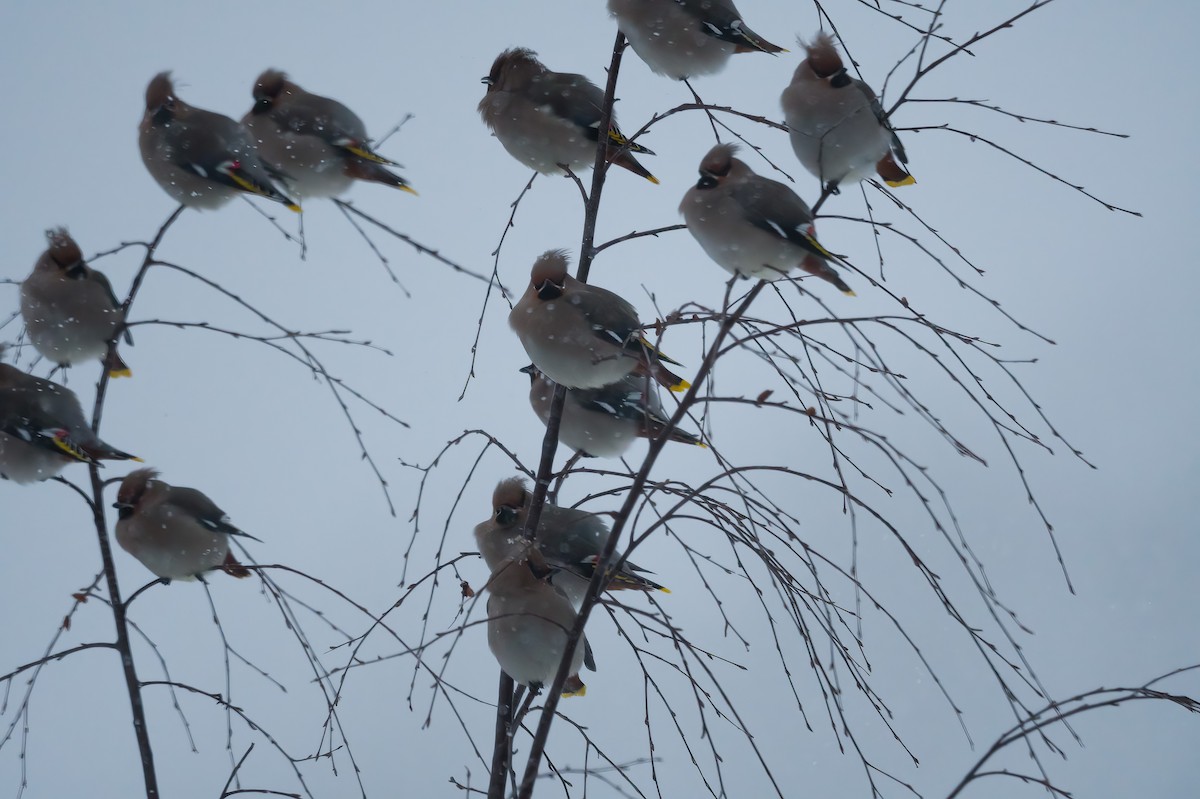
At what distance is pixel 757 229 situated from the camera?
1835 mm

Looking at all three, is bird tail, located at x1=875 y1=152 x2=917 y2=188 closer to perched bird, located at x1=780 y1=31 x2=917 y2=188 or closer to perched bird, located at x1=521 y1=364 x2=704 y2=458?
perched bird, located at x1=780 y1=31 x2=917 y2=188

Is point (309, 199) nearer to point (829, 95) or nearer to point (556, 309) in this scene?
point (556, 309)

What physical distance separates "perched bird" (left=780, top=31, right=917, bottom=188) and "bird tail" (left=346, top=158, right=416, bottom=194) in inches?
A: 34.8

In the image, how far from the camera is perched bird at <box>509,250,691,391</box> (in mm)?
1895

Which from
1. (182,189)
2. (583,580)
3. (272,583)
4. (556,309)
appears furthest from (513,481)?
(182,189)

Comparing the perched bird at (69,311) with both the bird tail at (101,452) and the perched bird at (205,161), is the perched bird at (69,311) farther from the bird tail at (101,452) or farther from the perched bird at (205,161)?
the perched bird at (205,161)

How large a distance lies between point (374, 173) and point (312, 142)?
0.49 feet

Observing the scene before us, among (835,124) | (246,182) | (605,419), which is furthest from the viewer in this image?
(605,419)

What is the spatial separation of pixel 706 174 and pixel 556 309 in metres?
0.42

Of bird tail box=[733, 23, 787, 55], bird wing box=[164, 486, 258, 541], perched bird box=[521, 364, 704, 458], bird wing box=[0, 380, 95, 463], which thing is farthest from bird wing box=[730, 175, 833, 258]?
bird wing box=[0, 380, 95, 463]

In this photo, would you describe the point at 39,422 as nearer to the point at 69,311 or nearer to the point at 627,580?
the point at 69,311

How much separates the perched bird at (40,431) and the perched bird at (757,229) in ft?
3.77

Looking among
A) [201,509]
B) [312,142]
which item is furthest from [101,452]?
[312,142]

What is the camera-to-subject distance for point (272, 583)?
1.61 metres
